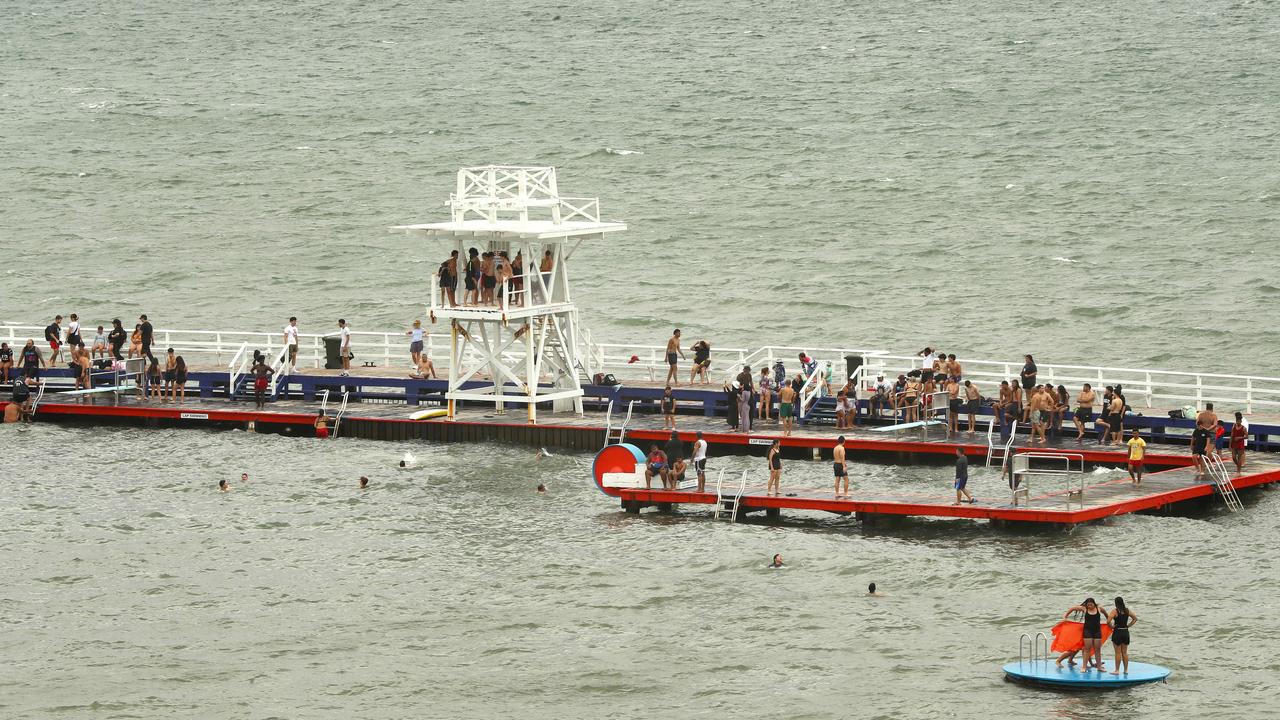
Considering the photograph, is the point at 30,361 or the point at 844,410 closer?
the point at 844,410

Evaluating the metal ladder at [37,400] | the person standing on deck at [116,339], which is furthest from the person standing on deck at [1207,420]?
the metal ladder at [37,400]

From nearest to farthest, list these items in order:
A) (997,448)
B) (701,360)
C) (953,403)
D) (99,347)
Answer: (997,448), (953,403), (701,360), (99,347)

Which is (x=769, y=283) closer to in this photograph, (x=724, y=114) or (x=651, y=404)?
(x=651, y=404)

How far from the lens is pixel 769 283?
250 ft

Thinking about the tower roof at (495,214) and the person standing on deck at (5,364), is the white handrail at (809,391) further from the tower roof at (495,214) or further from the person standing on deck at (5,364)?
the person standing on deck at (5,364)

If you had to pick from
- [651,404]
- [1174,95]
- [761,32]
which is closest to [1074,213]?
[1174,95]

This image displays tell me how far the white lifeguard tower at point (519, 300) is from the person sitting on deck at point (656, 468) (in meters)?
6.40

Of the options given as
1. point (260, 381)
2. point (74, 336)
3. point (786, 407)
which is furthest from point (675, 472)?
point (74, 336)

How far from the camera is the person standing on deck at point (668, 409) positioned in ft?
149

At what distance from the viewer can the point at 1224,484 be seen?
39.9 metres

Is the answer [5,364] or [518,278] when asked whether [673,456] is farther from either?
[5,364]

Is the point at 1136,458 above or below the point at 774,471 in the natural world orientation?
above

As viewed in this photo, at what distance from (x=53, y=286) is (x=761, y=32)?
68.3m

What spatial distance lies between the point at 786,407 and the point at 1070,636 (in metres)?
14.8
